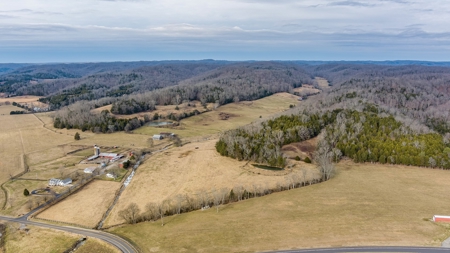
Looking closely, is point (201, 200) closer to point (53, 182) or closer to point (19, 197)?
point (53, 182)

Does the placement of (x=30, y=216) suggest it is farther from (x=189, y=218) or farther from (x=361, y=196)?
(x=361, y=196)

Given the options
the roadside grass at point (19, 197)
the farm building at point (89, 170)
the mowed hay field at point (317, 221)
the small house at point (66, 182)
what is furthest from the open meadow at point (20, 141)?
the mowed hay field at point (317, 221)

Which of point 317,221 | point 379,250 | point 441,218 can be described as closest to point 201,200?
point 317,221

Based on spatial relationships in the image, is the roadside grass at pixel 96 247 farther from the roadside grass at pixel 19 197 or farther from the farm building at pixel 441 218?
the farm building at pixel 441 218

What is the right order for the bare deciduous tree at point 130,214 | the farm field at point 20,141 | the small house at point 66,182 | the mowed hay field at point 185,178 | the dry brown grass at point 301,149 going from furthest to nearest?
the dry brown grass at point 301,149, the farm field at point 20,141, the small house at point 66,182, the mowed hay field at point 185,178, the bare deciduous tree at point 130,214

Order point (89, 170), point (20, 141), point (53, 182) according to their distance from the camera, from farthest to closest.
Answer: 1. point (20, 141)
2. point (89, 170)
3. point (53, 182)

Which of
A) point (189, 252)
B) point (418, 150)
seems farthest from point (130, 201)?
point (418, 150)
